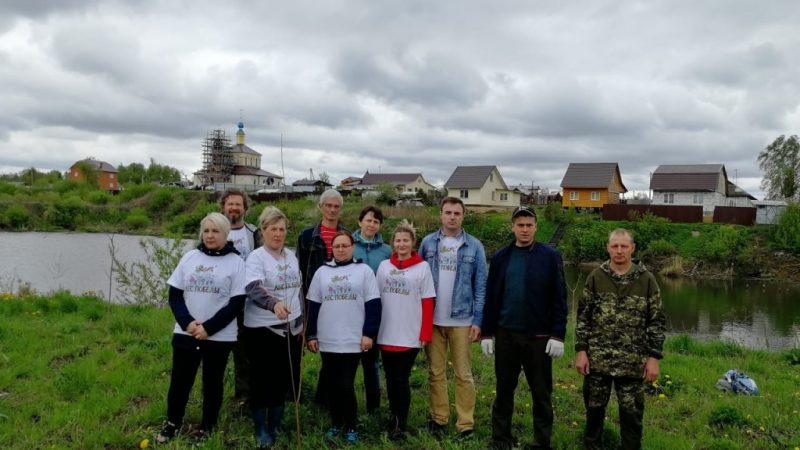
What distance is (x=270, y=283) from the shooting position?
3807mm

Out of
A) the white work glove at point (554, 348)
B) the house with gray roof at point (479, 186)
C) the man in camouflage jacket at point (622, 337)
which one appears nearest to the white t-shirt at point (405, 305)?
the white work glove at point (554, 348)

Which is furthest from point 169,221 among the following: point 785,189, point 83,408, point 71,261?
point 785,189

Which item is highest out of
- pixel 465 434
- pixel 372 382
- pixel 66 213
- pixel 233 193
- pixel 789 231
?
pixel 789 231

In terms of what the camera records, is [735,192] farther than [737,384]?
Yes

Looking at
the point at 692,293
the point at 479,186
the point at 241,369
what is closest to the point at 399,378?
the point at 241,369

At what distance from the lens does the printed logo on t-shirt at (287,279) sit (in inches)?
151

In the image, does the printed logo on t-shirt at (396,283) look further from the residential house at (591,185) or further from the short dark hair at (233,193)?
the residential house at (591,185)

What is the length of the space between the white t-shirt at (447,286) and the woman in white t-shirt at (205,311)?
160 cm

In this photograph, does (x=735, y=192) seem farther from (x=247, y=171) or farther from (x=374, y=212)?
(x=247, y=171)

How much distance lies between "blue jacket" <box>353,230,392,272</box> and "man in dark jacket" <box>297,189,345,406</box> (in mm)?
244

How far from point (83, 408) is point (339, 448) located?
2.31m

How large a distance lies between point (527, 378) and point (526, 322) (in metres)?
0.48

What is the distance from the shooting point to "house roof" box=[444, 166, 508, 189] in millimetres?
49031

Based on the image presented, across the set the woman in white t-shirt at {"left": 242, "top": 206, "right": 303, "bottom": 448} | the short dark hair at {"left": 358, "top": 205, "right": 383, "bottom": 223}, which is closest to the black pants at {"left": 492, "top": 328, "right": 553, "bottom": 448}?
the short dark hair at {"left": 358, "top": 205, "right": 383, "bottom": 223}
